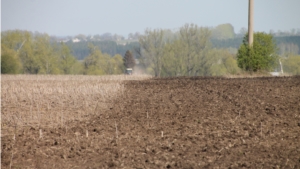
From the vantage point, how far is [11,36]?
7831 cm

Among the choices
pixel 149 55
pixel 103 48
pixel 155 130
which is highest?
pixel 103 48

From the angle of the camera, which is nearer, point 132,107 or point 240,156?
point 240,156

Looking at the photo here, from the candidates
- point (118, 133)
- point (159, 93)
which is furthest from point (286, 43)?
point (118, 133)

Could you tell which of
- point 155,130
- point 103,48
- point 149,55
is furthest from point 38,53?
point 103,48

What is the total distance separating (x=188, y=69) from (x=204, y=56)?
3292 mm

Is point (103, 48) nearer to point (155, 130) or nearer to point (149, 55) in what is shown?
point (149, 55)

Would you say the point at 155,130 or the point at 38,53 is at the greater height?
the point at 38,53

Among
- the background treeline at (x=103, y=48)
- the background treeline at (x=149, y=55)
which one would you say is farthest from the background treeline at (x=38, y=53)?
the background treeline at (x=103, y=48)

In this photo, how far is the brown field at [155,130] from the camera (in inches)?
418

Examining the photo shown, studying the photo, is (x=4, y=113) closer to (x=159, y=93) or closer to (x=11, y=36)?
(x=159, y=93)

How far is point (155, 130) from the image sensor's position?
14.1m

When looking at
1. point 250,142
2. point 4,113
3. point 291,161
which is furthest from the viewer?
point 4,113

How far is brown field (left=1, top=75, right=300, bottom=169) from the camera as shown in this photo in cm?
1062

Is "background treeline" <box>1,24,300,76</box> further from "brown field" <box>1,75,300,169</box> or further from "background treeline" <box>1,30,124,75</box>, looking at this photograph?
"brown field" <box>1,75,300,169</box>
